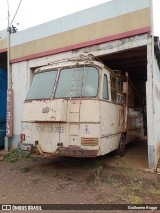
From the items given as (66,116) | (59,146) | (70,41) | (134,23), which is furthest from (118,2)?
(59,146)

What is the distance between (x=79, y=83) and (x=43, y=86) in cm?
108

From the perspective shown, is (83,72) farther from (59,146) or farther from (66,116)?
(59,146)

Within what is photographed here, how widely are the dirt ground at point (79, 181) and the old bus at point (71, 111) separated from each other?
0.68 metres

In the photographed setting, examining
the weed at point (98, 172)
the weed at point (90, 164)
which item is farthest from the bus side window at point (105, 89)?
the weed at point (90, 164)

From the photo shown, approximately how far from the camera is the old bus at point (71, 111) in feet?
21.6

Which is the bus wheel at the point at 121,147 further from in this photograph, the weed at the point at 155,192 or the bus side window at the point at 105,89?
the weed at the point at 155,192

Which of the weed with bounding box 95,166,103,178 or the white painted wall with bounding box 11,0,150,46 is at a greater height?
the white painted wall with bounding box 11,0,150,46

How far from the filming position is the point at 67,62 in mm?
7496

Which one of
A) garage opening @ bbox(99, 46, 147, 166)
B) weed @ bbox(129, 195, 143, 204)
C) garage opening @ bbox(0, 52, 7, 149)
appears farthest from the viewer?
garage opening @ bbox(0, 52, 7, 149)

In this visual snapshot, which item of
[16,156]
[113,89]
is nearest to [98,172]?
[113,89]

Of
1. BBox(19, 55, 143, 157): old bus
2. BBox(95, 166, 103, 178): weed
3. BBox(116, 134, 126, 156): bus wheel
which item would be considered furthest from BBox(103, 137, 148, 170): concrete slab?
BBox(95, 166, 103, 178): weed

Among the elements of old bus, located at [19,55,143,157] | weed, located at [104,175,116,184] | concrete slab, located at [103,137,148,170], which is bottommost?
weed, located at [104,175,116,184]

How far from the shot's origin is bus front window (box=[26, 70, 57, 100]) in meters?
7.28

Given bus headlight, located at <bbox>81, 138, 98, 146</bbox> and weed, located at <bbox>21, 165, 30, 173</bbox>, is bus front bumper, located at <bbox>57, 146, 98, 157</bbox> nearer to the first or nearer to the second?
bus headlight, located at <bbox>81, 138, 98, 146</bbox>
